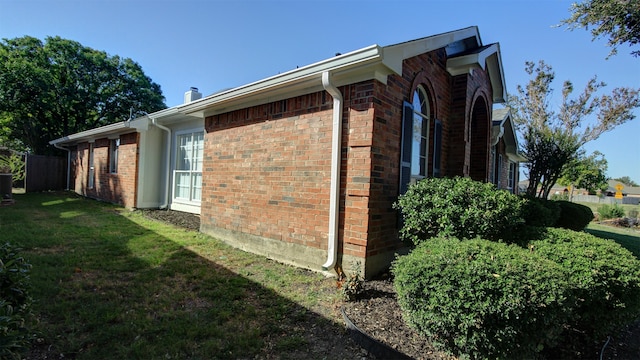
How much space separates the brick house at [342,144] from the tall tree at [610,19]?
67.9 inches

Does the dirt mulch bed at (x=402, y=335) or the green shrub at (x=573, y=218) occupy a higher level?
the green shrub at (x=573, y=218)

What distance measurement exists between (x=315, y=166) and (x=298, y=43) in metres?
5.82

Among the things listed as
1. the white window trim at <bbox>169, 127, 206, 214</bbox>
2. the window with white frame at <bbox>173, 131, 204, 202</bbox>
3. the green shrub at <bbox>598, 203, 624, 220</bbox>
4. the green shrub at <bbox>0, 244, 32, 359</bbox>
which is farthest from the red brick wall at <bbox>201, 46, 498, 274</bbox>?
the green shrub at <bbox>598, 203, 624, 220</bbox>

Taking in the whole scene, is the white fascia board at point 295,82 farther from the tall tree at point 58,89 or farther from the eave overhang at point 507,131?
the tall tree at point 58,89

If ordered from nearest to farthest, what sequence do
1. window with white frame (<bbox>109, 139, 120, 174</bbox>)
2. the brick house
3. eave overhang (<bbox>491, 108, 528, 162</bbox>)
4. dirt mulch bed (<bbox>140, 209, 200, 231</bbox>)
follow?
the brick house
dirt mulch bed (<bbox>140, 209, 200, 231</bbox>)
eave overhang (<bbox>491, 108, 528, 162</bbox>)
window with white frame (<bbox>109, 139, 120, 174</bbox>)

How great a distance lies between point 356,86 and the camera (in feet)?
Answer: 14.9

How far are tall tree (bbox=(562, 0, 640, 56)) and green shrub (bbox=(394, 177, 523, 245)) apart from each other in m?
5.80

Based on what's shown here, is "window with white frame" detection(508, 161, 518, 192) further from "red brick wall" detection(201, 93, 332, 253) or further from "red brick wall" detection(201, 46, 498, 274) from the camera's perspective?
"red brick wall" detection(201, 93, 332, 253)

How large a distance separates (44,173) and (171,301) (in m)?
19.0

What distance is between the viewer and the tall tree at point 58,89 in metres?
19.8

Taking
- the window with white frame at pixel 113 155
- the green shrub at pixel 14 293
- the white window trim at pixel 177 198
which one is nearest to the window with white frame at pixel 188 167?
the white window trim at pixel 177 198

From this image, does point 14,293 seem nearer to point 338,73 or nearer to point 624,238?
point 338,73

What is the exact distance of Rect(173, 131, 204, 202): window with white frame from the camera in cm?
947

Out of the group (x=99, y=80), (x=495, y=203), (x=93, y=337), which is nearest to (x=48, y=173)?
(x=99, y=80)
